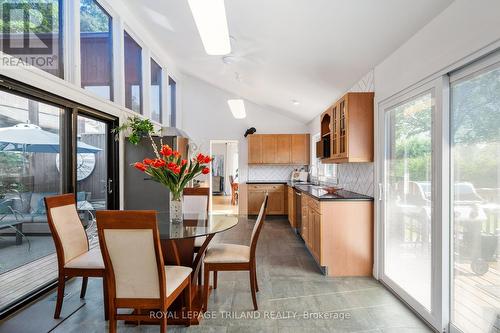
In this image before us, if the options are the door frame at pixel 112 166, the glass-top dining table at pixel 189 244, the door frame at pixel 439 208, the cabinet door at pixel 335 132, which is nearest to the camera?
the door frame at pixel 439 208

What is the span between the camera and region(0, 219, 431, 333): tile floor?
216 cm

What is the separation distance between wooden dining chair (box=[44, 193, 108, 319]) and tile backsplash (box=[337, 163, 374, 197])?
292cm

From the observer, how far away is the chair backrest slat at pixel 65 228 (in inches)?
87.0

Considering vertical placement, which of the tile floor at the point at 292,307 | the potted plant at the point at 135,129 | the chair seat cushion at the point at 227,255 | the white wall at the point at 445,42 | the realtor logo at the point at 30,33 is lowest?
the tile floor at the point at 292,307

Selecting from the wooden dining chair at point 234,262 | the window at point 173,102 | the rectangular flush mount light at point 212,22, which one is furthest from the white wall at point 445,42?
the window at point 173,102

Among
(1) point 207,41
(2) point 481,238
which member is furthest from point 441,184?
(1) point 207,41

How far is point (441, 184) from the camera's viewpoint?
2018mm

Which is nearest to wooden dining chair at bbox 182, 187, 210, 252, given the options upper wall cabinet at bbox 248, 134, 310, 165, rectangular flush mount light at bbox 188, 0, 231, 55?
rectangular flush mount light at bbox 188, 0, 231, 55

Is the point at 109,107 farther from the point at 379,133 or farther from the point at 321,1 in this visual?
the point at 379,133

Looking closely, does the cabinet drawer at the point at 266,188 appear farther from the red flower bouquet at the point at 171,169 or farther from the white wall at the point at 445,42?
the red flower bouquet at the point at 171,169

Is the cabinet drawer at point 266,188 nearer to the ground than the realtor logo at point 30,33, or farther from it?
nearer to the ground

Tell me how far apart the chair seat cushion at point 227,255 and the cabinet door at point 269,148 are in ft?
14.2

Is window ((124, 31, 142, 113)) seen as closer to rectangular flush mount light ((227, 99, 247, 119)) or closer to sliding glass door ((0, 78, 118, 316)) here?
sliding glass door ((0, 78, 118, 316))

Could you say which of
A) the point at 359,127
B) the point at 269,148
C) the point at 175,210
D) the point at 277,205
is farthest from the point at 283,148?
the point at 175,210
